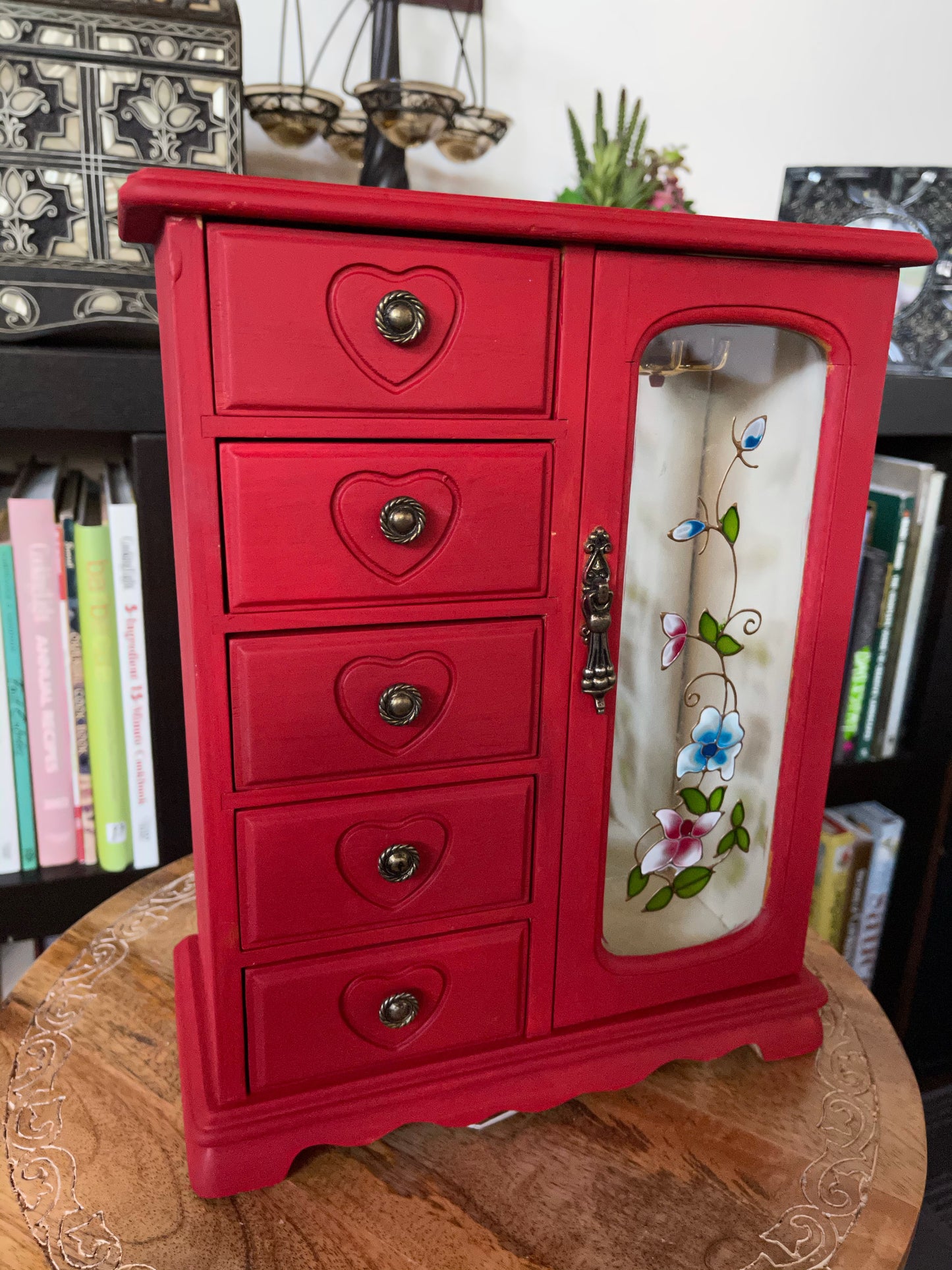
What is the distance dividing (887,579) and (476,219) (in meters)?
0.88

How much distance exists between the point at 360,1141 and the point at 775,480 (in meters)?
0.60

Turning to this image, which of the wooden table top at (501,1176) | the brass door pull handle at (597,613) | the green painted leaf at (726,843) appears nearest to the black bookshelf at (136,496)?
the wooden table top at (501,1176)

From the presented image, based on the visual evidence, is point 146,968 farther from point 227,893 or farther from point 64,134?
point 64,134

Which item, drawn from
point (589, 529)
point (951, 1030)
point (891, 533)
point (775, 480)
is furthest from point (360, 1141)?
point (951, 1030)

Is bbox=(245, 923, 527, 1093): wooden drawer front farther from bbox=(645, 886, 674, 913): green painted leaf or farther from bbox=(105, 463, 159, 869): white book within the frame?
bbox=(105, 463, 159, 869): white book

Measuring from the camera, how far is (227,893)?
62cm

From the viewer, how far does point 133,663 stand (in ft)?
3.22

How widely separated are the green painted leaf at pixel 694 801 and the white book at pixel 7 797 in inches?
27.8

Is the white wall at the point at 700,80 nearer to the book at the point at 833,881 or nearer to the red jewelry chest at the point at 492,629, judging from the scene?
the red jewelry chest at the point at 492,629

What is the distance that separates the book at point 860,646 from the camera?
121 cm

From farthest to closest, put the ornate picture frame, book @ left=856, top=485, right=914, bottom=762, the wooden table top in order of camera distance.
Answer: book @ left=856, top=485, right=914, bottom=762 → the ornate picture frame → the wooden table top


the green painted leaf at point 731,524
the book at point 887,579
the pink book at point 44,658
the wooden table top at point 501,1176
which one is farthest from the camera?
the book at point 887,579

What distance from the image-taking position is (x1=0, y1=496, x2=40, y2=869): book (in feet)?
3.09

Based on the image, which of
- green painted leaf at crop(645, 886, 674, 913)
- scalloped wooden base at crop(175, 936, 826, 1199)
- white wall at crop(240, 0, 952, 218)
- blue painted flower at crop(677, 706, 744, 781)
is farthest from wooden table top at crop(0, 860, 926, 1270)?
white wall at crop(240, 0, 952, 218)
